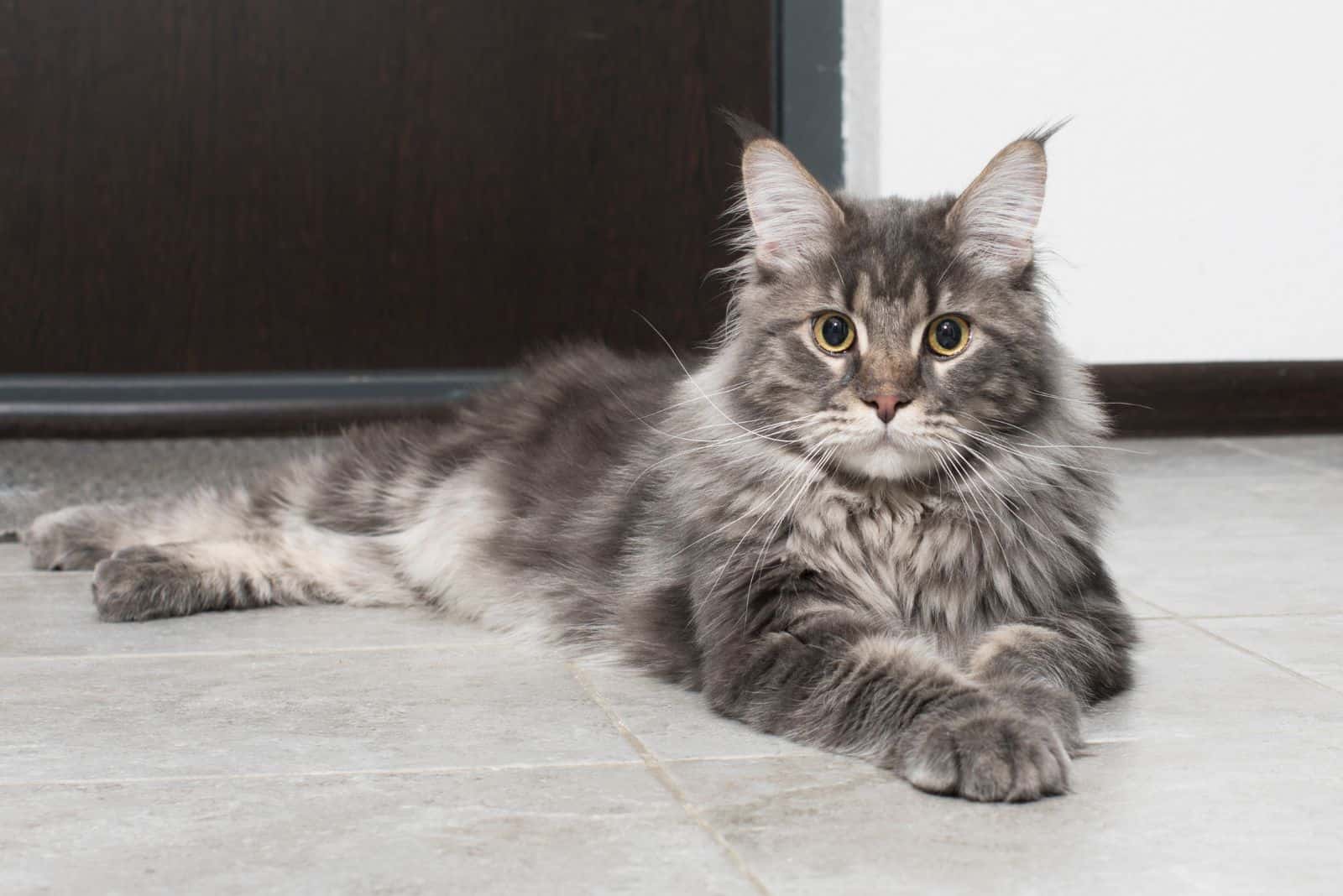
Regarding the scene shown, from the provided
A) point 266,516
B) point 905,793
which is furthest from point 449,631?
point 905,793

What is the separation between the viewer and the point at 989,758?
64.5 inches

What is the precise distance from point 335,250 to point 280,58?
0.48 meters

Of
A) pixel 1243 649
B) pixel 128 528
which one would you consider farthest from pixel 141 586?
pixel 1243 649

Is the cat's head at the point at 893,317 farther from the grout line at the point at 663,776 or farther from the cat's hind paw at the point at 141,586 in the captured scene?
the cat's hind paw at the point at 141,586

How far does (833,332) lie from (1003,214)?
30 cm

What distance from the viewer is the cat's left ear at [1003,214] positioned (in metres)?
2.09

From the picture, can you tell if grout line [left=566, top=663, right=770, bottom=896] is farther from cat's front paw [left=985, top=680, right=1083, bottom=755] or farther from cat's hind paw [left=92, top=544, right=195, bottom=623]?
cat's hind paw [left=92, top=544, right=195, bottom=623]

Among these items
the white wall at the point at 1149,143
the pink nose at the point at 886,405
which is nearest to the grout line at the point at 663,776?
the pink nose at the point at 886,405

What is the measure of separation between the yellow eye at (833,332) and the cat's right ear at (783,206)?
129 millimetres

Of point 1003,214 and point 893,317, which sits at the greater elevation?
point 1003,214

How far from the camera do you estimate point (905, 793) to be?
1672mm

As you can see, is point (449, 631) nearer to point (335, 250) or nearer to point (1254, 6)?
point (335, 250)

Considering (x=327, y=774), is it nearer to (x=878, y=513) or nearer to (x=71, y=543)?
(x=878, y=513)

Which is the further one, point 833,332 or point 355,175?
point 355,175
